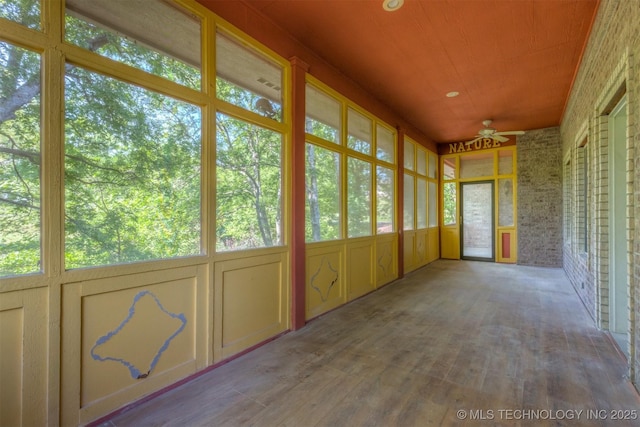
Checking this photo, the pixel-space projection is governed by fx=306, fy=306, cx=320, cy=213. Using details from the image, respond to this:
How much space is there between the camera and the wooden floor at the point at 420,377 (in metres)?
1.93

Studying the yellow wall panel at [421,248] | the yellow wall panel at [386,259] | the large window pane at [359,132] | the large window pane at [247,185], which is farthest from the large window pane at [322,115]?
the yellow wall panel at [421,248]

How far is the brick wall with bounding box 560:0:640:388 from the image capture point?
2.16 meters

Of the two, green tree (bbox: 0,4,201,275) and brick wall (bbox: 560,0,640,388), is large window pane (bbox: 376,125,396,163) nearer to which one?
brick wall (bbox: 560,0,640,388)

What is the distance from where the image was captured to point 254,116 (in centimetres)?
292

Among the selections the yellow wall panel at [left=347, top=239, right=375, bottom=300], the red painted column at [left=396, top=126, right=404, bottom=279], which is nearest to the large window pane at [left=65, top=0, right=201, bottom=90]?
the yellow wall panel at [left=347, top=239, right=375, bottom=300]

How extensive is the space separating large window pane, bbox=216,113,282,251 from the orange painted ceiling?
1207mm

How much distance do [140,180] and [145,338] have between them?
1.09 m

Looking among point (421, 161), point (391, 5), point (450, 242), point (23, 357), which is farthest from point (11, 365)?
point (450, 242)

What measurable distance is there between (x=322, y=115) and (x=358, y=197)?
1342 millimetres

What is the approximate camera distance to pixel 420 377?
93.0 inches

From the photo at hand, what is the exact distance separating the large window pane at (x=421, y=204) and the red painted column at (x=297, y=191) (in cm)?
427

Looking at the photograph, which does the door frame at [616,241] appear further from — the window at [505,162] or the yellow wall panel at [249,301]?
the window at [505,162]

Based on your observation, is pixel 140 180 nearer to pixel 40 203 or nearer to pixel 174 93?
pixel 40 203

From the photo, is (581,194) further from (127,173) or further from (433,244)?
(127,173)
